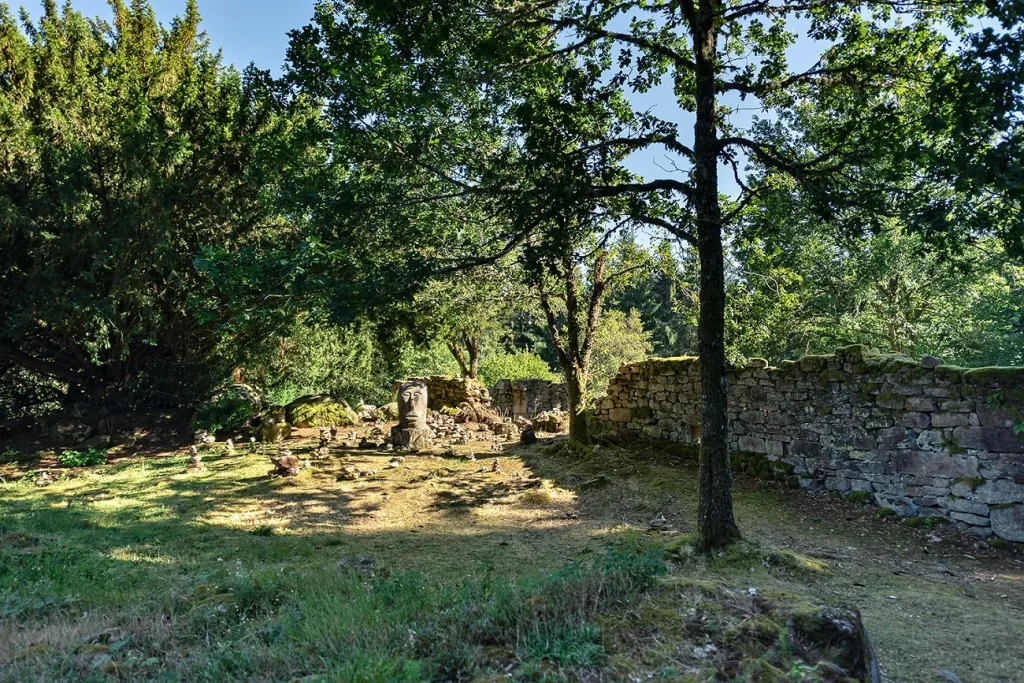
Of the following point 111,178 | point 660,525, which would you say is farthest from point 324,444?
point 660,525

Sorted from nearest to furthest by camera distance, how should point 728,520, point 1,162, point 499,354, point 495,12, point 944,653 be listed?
point 944,653 → point 728,520 → point 495,12 → point 1,162 → point 499,354

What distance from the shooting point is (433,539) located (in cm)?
730

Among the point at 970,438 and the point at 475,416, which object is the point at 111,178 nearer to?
the point at 475,416

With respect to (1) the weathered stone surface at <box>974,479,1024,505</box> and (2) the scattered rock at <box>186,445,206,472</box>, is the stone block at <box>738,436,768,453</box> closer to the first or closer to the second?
(1) the weathered stone surface at <box>974,479,1024,505</box>

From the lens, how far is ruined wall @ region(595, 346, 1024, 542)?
23.3 feet

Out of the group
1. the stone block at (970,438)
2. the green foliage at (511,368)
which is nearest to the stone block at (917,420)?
the stone block at (970,438)

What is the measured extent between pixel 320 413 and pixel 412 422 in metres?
3.21

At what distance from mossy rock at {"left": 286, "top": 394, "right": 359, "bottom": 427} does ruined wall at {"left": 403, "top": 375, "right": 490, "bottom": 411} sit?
228 cm

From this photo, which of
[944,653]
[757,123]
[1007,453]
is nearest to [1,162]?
[757,123]

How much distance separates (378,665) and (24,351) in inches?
624

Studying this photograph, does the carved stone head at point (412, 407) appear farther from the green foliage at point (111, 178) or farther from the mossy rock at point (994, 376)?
the mossy rock at point (994, 376)

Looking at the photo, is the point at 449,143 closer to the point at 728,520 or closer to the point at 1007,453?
the point at 728,520

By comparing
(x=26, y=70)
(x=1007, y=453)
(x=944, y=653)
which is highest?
(x=26, y=70)

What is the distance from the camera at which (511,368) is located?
25812mm
